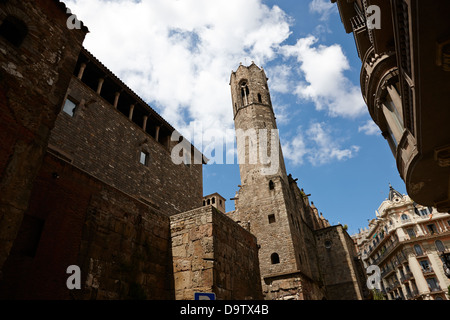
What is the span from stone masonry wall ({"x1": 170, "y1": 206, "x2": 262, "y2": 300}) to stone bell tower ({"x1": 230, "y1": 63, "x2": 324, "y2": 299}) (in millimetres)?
10256

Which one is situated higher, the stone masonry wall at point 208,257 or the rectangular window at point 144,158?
the rectangular window at point 144,158

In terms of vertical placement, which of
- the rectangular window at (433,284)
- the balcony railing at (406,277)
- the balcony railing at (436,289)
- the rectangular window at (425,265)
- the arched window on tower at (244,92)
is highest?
the arched window on tower at (244,92)

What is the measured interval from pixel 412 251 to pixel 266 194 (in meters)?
27.8

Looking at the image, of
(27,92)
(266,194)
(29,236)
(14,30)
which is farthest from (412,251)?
(14,30)

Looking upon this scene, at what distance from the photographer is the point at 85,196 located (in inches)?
265

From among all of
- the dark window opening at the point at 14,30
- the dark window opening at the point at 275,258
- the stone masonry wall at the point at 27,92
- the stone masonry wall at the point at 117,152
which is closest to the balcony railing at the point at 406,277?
the dark window opening at the point at 275,258

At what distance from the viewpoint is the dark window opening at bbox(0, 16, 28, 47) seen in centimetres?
592

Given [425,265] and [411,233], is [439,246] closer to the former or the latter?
[425,265]

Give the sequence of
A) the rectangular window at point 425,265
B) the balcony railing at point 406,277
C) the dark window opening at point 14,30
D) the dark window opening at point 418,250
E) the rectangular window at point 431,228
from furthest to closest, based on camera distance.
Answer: the rectangular window at point 431,228 → the dark window opening at point 418,250 → the balcony railing at point 406,277 → the rectangular window at point 425,265 → the dark window opening at point 14,30

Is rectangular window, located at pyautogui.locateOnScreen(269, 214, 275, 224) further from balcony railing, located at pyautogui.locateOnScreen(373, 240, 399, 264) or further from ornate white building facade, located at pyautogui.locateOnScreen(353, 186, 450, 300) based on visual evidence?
balcony railing, located at pyautogui.locateOnScreen(373, 240, 399, 264)

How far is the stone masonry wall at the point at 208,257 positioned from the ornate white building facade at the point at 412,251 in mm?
33443

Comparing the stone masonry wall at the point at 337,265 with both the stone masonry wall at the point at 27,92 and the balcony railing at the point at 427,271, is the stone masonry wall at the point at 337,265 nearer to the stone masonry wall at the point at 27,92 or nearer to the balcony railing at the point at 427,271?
the balcony railing at the point at 427,271

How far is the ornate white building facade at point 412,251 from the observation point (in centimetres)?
3328
